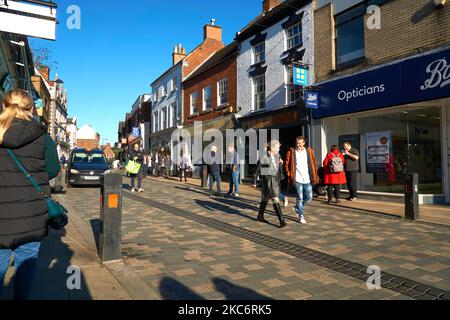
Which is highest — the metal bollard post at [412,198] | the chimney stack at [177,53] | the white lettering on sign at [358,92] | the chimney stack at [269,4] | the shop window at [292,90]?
the chimney stack at [177,53]

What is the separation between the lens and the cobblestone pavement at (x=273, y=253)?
3293 mm

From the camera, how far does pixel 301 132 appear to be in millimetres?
13211

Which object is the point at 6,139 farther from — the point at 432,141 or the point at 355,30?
the point at 355,30

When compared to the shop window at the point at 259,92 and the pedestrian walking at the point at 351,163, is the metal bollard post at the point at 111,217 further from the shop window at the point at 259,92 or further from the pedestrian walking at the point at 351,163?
the shop window at the point at 259,92

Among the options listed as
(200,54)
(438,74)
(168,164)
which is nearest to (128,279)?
(438,74)

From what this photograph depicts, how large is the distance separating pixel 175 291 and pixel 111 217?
1.54 m

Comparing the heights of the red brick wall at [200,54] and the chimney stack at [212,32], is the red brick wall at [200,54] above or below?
below

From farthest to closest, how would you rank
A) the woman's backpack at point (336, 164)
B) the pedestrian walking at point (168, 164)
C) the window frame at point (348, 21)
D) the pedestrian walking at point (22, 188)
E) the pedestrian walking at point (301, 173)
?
1. the pedestrian walking at point (168, 164)
2. the window frame at point (348, 21)
3. the woman's backpack at point (336, 164)
4. the pedestrian walking at point (301, 173)
5. the pedestrian walking at point (22, 188)

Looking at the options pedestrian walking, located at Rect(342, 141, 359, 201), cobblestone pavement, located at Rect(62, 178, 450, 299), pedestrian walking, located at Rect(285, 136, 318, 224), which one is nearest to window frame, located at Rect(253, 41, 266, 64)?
pedestrian walking, located at Rect(342, 141, 359, 201)

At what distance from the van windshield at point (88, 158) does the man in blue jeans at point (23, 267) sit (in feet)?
41.8

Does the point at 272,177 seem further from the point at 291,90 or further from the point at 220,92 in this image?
the point at 220,92

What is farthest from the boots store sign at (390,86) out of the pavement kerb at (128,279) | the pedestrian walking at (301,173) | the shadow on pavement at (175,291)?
the pavement kerb at (128,279)

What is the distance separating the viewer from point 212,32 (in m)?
25.6

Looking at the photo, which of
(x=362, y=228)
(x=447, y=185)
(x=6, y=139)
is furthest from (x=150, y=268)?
(x=447, y=185)
